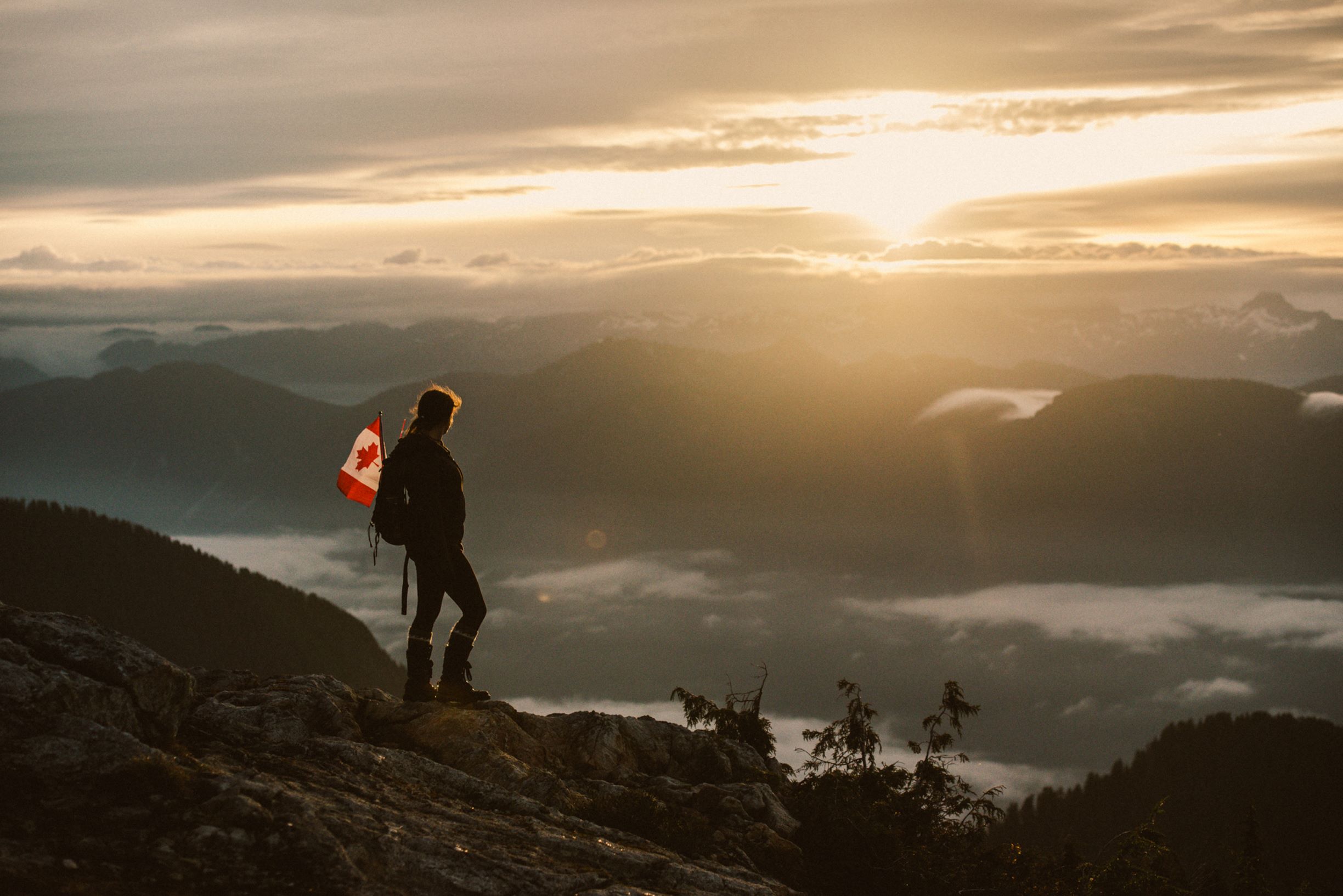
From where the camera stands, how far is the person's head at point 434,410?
13.8 m

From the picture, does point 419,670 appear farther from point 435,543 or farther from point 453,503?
point 453,503

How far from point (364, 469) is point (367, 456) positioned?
0.74 ft

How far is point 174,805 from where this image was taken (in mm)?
8297

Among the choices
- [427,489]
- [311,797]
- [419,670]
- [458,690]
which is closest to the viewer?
[311,797]

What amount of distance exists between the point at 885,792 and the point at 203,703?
9206 millimetres

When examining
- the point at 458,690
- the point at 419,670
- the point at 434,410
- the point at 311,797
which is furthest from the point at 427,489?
the point at 311,797

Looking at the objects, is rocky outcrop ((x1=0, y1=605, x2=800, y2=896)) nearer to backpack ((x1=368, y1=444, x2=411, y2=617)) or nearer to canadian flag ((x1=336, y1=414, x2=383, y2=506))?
backpack ((x1=368, y1=444, x2=411, y2=617))

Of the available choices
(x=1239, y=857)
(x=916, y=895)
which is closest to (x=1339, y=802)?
(x=1239, y=857)

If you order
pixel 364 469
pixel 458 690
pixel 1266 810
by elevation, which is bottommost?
pixel 1266 810

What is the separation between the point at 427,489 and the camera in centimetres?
→ 1349

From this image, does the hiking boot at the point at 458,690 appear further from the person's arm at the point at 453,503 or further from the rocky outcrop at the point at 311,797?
A: the person's arm at the point at 453,503

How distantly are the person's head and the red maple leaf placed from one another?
2.06 m

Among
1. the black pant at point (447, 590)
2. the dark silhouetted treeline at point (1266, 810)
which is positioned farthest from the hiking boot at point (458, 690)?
the dark silhouetted treeline at point (1266, 810)

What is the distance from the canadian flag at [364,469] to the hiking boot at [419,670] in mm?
2643
